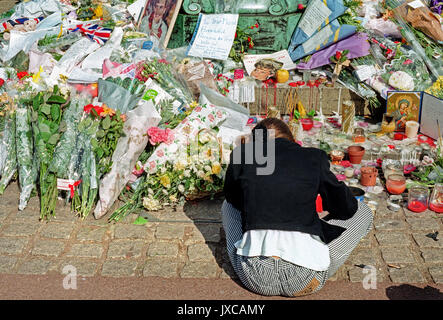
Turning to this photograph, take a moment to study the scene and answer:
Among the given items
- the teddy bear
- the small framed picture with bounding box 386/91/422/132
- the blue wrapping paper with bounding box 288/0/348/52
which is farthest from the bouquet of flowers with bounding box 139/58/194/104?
the teddy bear

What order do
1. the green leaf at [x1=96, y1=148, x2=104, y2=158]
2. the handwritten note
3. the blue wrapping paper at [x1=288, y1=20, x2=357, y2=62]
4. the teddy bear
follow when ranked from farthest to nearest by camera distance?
the teddy bear → the handwritten note → the blue wrapping paper at [x1=288, y1=20, x2=357, y2=62] → the green leaf at [x1=96, y1=148, x2=104, y2=158]

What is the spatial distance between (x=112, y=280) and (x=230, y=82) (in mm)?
3507

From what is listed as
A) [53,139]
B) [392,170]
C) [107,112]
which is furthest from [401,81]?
[53,139]

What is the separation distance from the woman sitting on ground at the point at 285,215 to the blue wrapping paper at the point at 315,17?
150 inches

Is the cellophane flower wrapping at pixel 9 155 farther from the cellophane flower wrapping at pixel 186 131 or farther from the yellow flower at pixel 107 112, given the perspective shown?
the cellophane flower wrapping at pixel 186 131

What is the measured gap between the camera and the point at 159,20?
7.66m

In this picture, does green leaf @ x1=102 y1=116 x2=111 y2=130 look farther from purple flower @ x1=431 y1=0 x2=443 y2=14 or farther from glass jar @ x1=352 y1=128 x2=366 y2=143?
purple flower @ x1=431 y1=0 x2=443 y2=14

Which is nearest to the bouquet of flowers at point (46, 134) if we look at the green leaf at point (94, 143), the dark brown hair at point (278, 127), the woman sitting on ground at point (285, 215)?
the green leaf at point (94, 143)

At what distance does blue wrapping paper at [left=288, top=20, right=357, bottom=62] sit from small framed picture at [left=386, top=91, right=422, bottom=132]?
111 cm

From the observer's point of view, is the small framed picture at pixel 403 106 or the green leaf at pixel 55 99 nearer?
the green leaf at pixel 55 99

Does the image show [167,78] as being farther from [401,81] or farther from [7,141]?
[401,81]

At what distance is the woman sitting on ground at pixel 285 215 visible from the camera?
3637mm

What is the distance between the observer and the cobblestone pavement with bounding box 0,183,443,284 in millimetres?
4363
